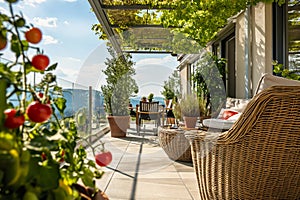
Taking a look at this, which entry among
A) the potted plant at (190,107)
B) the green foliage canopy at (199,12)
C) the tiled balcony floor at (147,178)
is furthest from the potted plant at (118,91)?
the potted plant at (190,107)

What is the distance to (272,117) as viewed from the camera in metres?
1.64

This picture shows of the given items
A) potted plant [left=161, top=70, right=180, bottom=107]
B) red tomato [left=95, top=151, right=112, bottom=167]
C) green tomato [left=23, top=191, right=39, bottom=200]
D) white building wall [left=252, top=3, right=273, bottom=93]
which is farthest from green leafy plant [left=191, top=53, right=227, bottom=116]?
green tomato [left=23, top=191, right=39, bottom=200]

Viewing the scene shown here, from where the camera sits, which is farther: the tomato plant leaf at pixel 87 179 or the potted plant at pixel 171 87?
the potted plant at pixel 171 87

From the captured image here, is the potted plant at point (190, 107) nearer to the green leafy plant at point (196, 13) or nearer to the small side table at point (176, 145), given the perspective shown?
the small side table at point (176, 145)

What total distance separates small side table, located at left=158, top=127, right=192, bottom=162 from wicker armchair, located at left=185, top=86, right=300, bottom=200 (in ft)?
5.71

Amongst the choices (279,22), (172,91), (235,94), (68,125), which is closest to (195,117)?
(279,22)

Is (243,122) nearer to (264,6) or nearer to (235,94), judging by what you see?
(264,6)

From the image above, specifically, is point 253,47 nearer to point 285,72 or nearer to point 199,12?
point 199,12

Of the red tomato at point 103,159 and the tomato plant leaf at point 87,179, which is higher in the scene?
the red tomato at point 103,159

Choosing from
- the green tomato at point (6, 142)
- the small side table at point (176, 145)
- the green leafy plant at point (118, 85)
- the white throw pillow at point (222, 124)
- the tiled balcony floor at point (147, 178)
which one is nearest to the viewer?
the green tomato at point (6, 142)

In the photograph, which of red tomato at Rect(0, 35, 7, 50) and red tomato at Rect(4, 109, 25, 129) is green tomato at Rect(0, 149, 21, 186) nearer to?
red tomato at Rect(4, 109, 25, 129)

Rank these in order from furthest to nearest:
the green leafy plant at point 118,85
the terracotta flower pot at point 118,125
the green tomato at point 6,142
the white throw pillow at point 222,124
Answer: the green leafy plant at point 118,85 → the terracotta flower pot at point 118,125 → the white throw pillow at point 222,124 → the green tomato at point 6,142

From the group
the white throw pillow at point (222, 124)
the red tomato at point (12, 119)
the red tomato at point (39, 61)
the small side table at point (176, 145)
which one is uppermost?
the red tomato at point (39, 61)

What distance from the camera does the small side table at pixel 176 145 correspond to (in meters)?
3.79
